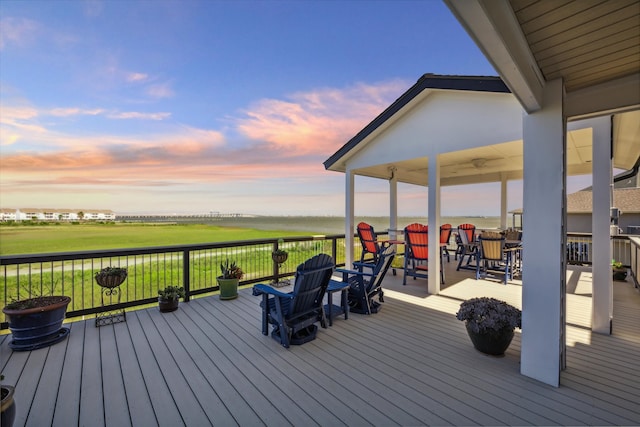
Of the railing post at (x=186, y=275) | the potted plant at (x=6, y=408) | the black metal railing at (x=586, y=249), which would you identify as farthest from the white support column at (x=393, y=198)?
the potted plant at (x=6, y=408)

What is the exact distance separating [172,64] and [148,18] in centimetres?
130

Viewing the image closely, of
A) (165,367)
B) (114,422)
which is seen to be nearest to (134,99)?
(165,367)

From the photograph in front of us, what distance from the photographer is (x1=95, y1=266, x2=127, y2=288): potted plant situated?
11.7 ft

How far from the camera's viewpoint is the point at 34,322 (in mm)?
2928

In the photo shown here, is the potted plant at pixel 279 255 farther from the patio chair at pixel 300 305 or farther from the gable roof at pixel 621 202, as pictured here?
the gable roof at pixel 621 202

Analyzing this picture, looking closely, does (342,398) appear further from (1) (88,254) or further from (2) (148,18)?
(2) (148,18)

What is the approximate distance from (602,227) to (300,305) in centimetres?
388

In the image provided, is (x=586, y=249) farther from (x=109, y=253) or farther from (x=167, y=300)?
(x=109, y=253)

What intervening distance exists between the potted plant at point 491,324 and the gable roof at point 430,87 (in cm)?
293

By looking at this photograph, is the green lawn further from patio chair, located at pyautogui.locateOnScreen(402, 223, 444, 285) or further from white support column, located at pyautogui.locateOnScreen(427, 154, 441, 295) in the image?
white support column, located at pyautogui.locateOnScreen(427, 154, 441, 295)

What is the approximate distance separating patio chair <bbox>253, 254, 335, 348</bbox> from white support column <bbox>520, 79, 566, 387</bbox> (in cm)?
198

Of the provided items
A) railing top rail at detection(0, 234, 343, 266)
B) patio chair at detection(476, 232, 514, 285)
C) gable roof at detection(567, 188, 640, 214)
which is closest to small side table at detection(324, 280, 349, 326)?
railing top rail at detection(0, 234, 343, 266)

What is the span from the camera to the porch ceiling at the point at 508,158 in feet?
12.8

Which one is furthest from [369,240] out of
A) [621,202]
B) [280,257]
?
[621,202]
